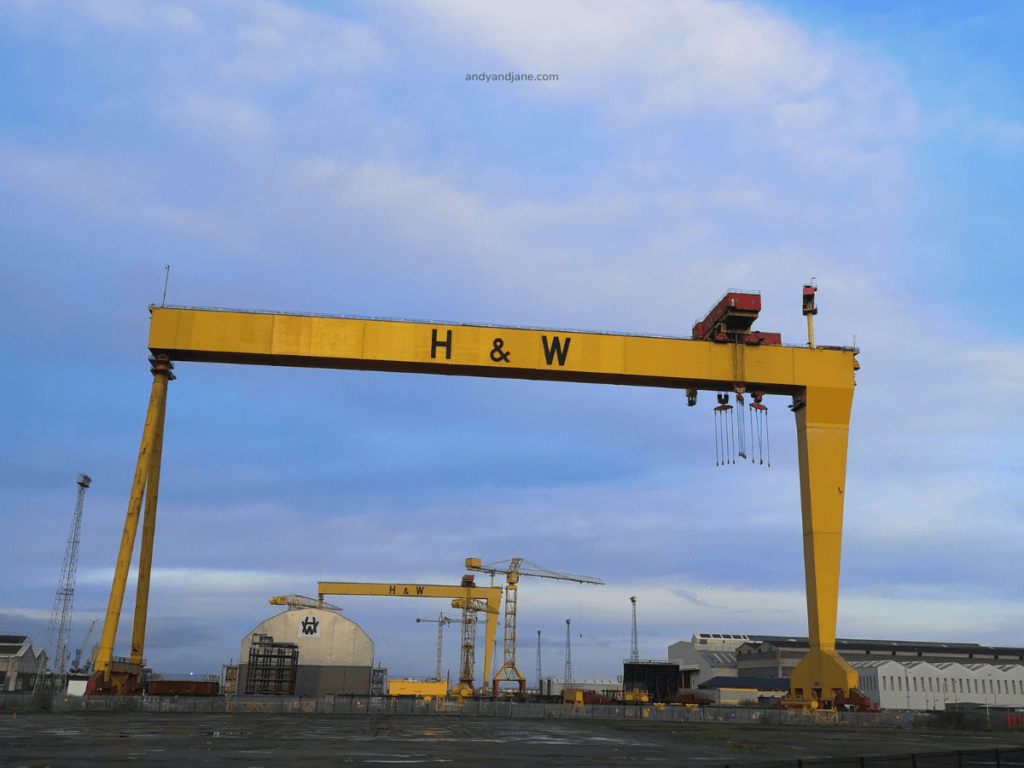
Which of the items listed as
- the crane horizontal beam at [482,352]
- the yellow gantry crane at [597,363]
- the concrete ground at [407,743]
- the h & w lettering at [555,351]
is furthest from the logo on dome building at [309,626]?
the h & w lettering at [555,351]

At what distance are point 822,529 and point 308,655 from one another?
2962cm

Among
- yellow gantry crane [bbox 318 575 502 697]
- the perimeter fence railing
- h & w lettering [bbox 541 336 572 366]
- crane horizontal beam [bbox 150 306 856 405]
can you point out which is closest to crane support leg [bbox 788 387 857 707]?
crane horizontal beam [bbox 150 306 856 405]

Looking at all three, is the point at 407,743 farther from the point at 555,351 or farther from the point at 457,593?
the point at 457,593

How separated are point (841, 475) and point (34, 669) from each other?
85493 millimetres

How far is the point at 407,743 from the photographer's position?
65.9 feet

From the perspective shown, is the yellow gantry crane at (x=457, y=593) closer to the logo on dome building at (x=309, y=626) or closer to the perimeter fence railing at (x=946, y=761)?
the logo on dome building at (x=309, y=626)

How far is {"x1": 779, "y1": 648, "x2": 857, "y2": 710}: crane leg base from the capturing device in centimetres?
2938

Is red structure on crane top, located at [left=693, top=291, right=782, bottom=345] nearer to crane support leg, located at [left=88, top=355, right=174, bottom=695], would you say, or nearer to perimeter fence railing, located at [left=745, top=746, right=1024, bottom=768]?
perimeter fence railing, located at [left=745, top=746, right=1024, bottom=768]

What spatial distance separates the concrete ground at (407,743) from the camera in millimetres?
15711

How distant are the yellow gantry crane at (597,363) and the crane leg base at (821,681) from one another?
5cm

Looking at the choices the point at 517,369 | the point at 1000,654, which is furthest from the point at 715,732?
the point at 1000,654

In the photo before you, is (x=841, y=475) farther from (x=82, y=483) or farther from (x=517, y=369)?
(x=82, y=483)

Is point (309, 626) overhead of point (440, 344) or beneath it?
beneath

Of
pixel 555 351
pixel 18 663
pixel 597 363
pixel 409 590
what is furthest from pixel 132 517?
pixel 18 663
